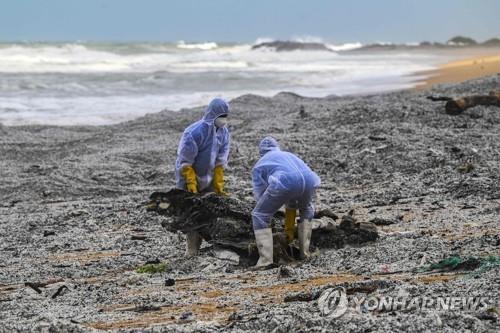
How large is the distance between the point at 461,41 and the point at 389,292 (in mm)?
92781

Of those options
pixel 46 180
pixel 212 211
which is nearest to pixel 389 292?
pixel 212 211

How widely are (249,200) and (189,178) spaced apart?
8.65ft

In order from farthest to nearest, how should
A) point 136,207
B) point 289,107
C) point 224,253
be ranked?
1. point 289,107
2. point 136,207
3. point 224,253

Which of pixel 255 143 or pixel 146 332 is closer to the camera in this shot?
pixel 146 332

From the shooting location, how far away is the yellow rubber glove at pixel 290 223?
30.5ft

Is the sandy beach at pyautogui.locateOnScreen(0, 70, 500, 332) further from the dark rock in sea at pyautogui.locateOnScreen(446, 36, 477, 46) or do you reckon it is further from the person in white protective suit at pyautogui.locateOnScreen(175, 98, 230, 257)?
the dark rock in sea at pyautogui.locateOnScreen(446, 36, 477, 46)

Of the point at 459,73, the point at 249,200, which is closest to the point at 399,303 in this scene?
the point at 249,200

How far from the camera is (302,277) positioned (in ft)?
26.6

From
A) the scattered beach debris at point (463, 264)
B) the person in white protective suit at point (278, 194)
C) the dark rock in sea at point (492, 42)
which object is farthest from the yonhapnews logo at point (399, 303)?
the dark rock in sea at point (492, 42)

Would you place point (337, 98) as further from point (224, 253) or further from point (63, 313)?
point (63, 313)

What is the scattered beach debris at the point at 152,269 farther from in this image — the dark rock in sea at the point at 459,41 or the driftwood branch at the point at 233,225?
the dark rock in sea at the point at 459,41

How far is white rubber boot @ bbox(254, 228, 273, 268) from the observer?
8.85m

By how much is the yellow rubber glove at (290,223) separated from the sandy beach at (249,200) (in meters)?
0.46

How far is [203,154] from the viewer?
10.0 metres
